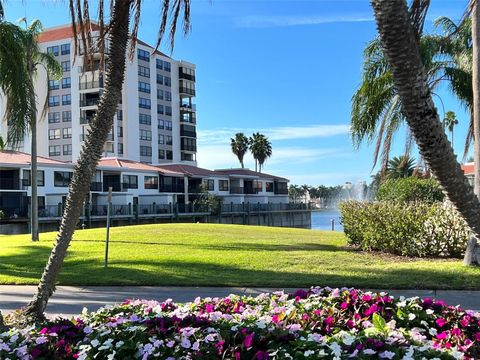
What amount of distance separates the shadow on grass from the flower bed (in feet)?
17.4

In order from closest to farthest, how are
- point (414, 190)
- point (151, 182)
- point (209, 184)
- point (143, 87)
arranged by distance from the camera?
point (414, 190)
point (151, 182)
point (209, 184)
point (143, 87)

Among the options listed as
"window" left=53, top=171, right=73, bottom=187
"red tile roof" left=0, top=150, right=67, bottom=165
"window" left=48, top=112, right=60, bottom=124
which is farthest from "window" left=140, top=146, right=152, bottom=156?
"red tile roof" left=0, top=150, right=67, bottom=165

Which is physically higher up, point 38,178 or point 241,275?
point 38,178

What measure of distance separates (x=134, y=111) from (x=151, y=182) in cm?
2333

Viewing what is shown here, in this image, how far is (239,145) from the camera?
113125 millimetres

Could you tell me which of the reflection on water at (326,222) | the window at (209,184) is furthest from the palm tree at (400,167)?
the window at (209,184)

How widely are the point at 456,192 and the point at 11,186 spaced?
5278 cm

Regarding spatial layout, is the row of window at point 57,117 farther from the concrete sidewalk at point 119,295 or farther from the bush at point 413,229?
the concrete sidewalk at point 119,295

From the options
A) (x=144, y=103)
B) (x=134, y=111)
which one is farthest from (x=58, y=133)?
(x=144, y=103)

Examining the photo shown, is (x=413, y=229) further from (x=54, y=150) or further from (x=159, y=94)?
(x=159, y=94)

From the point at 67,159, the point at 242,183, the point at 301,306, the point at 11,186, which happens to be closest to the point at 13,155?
A: the point at 11,186

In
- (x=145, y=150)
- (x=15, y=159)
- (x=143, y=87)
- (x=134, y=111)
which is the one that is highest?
(x=143, y=87)

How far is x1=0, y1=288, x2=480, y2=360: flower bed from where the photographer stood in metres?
3.76

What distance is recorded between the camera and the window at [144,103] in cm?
8906
